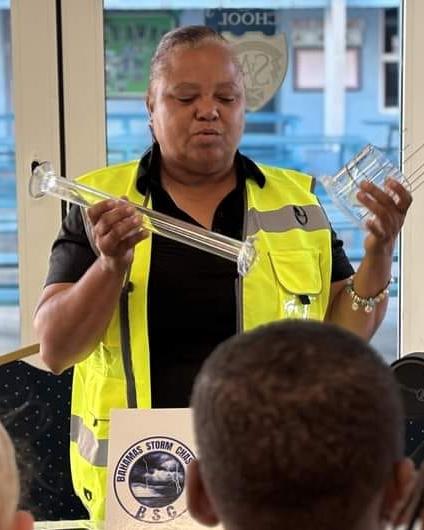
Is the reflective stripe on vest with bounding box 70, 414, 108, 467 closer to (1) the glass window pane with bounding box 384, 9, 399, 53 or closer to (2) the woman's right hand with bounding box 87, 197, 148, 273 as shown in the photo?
(2) the woman's right hand with bounding box 87, 197, 148, 273

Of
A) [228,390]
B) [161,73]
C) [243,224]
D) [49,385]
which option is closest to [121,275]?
[243,224]

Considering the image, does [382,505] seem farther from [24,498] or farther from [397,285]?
[397,285]

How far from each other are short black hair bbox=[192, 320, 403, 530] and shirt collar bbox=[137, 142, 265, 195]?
2.95 feet

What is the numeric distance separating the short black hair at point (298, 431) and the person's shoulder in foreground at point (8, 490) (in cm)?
23

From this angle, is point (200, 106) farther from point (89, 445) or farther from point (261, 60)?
point (261, 60)

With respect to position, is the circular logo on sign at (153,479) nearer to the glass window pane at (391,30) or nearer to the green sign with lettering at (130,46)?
the green sign with lettering at (130,46)

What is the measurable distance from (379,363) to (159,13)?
6.05 ft

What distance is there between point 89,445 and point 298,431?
0.91 m

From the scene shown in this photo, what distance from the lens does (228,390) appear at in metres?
0.72

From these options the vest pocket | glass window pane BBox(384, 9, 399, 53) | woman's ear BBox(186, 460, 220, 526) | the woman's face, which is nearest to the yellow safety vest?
the vest pocket

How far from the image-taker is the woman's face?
153 centimetres

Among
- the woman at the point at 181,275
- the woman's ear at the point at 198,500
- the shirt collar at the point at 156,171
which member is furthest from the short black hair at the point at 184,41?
the woman's ear at the point at 198,500

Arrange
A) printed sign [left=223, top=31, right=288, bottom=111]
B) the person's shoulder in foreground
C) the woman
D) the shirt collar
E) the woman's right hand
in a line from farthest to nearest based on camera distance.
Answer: printed sign [left=223, top=31, right=288, bottom=111] → the shirt collar → the woman → the woman's right hand → the person's shoulder in foreground

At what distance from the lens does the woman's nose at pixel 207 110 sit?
152 cm
